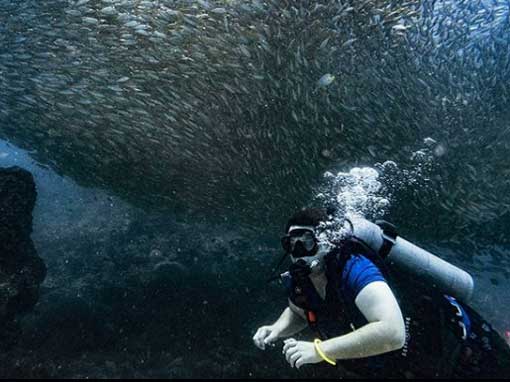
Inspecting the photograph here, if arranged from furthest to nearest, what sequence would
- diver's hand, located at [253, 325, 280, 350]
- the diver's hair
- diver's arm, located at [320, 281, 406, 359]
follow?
diver's hand, located at [253, 325, 280, 350] < the diver's hair < diver's arm, located at [320, 281, 406, 359]

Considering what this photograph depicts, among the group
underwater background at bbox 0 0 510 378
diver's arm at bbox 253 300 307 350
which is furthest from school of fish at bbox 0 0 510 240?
diver's arm at bbox 253 300 307 350

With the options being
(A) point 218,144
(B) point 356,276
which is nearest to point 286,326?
(B) point 356,276

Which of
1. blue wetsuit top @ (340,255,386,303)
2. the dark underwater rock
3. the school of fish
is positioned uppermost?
blue wetsuit top @ (340,255,386,303)

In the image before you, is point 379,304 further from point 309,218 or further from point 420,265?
point 420,265

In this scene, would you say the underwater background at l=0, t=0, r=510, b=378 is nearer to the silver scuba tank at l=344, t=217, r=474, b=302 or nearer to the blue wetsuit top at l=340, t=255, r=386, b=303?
the silver scuba tank at l=344, t=217, r=474, b=302

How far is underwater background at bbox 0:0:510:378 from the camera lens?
9438 millimetres

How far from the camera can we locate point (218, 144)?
12.3 m

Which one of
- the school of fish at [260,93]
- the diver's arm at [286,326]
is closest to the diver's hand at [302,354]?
the diver's arm at [286,326]

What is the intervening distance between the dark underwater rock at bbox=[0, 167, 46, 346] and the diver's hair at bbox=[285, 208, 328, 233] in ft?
29.0

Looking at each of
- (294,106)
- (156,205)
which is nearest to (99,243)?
(156,205)

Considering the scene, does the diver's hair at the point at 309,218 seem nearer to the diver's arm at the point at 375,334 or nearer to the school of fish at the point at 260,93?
the diver's arm at the point at 375,334

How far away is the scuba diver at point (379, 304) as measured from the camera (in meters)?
2.71

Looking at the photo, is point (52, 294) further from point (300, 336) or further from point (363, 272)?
point (363, 272)

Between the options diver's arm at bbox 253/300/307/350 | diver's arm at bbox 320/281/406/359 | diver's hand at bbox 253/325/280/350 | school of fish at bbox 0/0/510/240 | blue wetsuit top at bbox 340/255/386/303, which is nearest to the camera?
diver's arm at bbox 320/281/406/359
